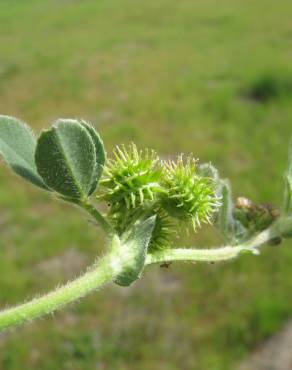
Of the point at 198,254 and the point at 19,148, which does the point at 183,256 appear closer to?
the point at 198,254

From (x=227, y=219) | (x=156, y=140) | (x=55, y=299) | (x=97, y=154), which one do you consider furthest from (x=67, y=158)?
(x=156, y=140)

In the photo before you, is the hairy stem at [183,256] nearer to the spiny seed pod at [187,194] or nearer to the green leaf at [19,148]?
the spiny seed pod at [187,194]

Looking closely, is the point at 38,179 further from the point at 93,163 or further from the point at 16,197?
the point at 16,197

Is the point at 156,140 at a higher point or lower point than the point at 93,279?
lower

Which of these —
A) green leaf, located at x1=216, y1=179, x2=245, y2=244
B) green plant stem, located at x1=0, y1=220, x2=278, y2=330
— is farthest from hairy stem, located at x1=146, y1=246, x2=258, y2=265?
green leaf, located at x1=216, y1=179, x2=245, y2=244

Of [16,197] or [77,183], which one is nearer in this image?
[77,183]

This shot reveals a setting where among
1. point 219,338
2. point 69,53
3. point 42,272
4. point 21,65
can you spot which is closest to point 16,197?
point 42,272

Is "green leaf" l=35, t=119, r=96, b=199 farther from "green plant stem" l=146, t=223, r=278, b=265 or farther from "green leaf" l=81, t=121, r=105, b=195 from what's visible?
"green plant stem" l=146, t=223, r=278, b=265
